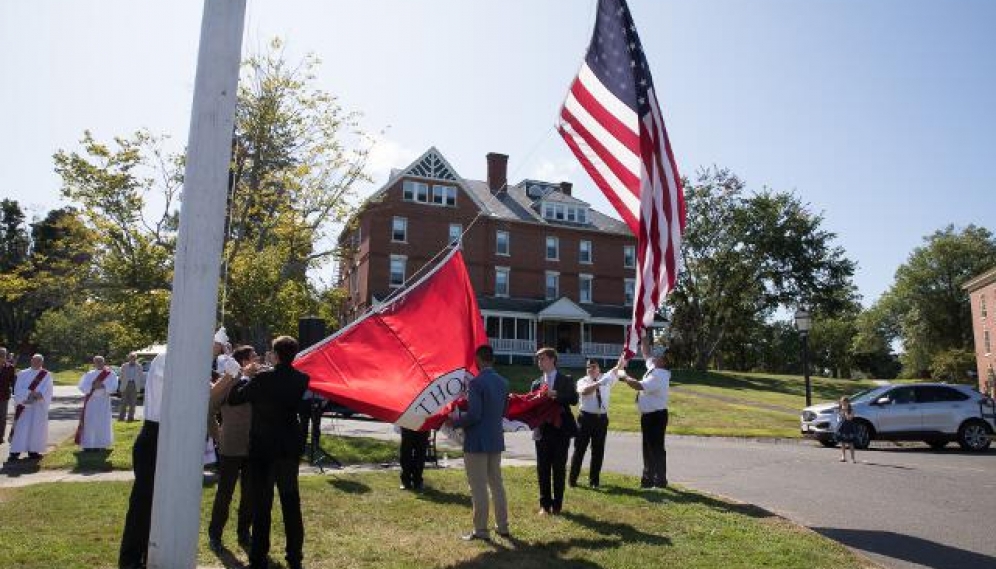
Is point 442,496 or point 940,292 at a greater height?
point 940,292

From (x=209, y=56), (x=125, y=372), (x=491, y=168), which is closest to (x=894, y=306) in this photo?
(x=491, y=168)

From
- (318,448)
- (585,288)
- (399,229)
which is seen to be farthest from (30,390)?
(585,288)

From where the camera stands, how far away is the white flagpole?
460cm

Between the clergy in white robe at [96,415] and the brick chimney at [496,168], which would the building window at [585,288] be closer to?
the brick chimney at [496,168]

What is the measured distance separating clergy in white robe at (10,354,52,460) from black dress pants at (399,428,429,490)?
24.6 feet

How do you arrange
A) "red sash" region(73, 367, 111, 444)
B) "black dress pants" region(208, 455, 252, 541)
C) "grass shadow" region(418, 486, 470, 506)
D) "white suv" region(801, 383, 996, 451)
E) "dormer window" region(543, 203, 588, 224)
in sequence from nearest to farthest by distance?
1. "black dress pants" region(208, 455, 252, 541)
2. "grass shadow" region(418, 486, 470, 506)
3. "red sash" region(73, 367, 111, 444)
4. "white suv" region(801, 383, 996, 451)
5. "dormer window" region(543, 203, 588, 224)

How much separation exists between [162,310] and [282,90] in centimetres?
893

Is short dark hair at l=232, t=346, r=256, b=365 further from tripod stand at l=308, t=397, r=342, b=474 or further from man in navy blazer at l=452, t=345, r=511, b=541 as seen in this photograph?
tripod stand at l=308, t=397, r=342, b=474

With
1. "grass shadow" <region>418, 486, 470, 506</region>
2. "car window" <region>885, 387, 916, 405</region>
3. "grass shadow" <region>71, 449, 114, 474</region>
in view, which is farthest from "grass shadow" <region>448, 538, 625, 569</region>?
"car window" <region>885, 387, 916, 405</region>

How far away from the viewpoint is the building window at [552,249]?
50562 mm

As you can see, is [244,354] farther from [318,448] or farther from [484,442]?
[318,448]

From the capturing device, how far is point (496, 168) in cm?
5169

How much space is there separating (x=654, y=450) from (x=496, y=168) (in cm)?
4235

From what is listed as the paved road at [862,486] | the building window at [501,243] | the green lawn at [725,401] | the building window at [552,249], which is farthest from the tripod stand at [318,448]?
the building window at [552,249]
